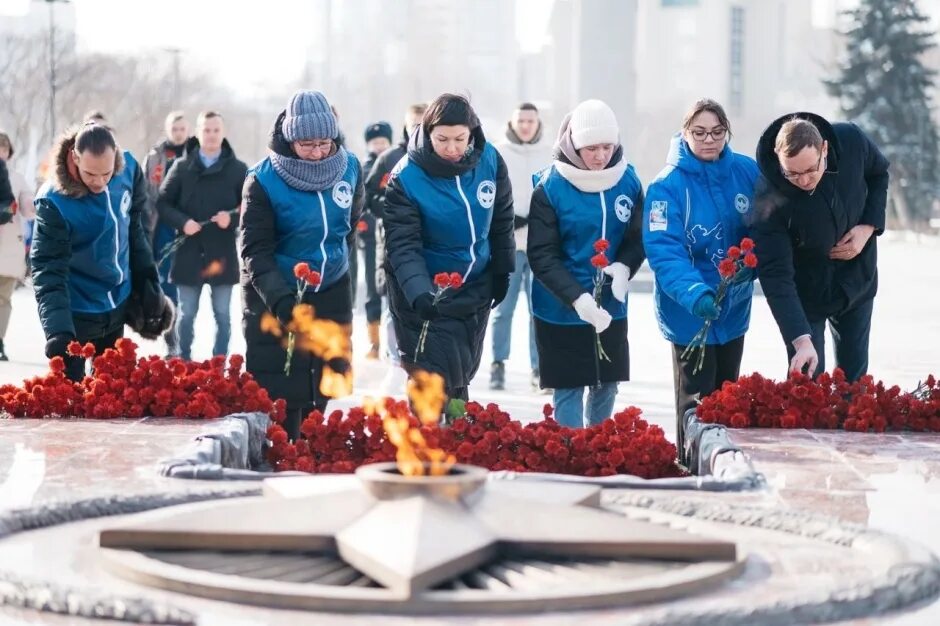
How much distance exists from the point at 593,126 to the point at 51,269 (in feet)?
7.86

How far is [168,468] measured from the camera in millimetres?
5352

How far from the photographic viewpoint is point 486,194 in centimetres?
706

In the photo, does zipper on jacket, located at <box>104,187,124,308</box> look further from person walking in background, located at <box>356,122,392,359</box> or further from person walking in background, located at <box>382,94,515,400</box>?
person walking in background, located at <box>356,122,392,359</box>

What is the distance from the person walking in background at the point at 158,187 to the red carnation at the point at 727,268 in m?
5.70

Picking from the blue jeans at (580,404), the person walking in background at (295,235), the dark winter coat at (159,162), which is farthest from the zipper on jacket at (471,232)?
the dark winter coat at (159,162)

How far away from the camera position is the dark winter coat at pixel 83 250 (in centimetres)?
700

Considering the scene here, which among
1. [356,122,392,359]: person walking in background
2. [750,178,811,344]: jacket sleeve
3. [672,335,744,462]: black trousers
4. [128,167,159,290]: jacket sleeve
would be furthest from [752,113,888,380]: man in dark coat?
[356,122,392,359]: person walking in background

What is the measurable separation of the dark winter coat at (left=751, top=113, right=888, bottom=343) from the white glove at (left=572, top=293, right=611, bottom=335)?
684mm

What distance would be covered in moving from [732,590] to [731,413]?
291 centimetres

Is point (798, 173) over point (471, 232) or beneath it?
over

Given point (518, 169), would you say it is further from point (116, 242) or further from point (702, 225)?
point (116, 242)

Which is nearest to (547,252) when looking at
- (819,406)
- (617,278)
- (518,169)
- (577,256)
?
(577,256)

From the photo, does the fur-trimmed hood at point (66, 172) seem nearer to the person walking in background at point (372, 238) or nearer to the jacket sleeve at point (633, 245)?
the jacket sleeve at point (633, 245)

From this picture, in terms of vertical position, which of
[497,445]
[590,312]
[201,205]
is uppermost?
[201,205]
